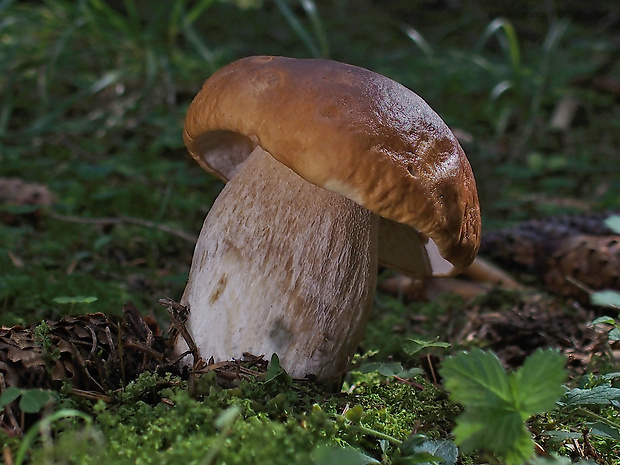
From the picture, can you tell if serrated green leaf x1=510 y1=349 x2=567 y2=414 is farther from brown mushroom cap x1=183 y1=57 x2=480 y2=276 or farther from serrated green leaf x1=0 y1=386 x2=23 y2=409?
serrated green leaf x1=0 y1=386 x2=23 y2=409

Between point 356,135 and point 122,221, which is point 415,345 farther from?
point 122,221

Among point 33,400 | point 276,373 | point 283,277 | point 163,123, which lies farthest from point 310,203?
point 163,123

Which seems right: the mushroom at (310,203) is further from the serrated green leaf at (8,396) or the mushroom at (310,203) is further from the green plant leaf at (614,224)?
the serrated green leaf at (8,396)

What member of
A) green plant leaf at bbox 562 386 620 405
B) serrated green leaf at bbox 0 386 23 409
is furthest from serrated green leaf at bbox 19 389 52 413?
green plant leaf at bbox 562 386 620 405

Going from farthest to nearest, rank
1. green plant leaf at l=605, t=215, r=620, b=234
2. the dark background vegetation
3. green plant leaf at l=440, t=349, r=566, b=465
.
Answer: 1. the dark background vegetation
2. green plant leaf at l=605, t=215, r=620, b=234
3. green plant leaf at l=440, t=349, r=566, b=465

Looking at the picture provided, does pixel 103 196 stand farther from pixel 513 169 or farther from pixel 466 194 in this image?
pixel 513 169

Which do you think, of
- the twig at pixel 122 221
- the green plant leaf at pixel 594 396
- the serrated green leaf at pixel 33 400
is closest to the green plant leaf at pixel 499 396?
the green plant leaf at pixel 594 396
